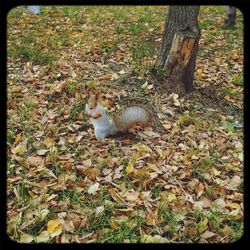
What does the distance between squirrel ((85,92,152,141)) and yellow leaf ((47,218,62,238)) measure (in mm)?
1128

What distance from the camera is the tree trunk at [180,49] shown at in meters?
4.51

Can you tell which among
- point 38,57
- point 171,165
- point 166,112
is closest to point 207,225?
point 171,165

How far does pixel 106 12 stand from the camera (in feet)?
26.1

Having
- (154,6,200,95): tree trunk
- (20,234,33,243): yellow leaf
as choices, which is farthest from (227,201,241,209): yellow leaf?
(154,6,200,95): tree trunk

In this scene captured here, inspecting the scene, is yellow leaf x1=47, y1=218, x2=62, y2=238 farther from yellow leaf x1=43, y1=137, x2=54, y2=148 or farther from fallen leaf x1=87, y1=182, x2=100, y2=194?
yellow leaf x1=43, y1=137, x2=54, y2=148

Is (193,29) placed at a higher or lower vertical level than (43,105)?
higher

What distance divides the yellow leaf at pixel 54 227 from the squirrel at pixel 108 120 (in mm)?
1128

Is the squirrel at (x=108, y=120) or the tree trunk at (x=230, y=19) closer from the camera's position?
the squirrel at (x=108, y=120)

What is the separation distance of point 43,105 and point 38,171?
108cm

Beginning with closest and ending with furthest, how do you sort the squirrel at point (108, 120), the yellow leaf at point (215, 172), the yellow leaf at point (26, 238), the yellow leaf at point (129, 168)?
the yellow leaf at point (26, 238) < the yellow leaf at point (129, 168) < the yellow leaf at point (215, 172) < the squirrel at point (108, 120)

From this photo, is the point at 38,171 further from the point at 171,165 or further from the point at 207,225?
the point at 207,225

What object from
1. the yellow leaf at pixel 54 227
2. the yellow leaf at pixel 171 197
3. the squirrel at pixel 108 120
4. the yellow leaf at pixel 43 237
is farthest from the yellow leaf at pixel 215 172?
the yellow leaf at pixel 43 237

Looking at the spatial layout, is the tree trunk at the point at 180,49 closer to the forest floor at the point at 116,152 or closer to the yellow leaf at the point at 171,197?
the forest floor at the point at 116,152
